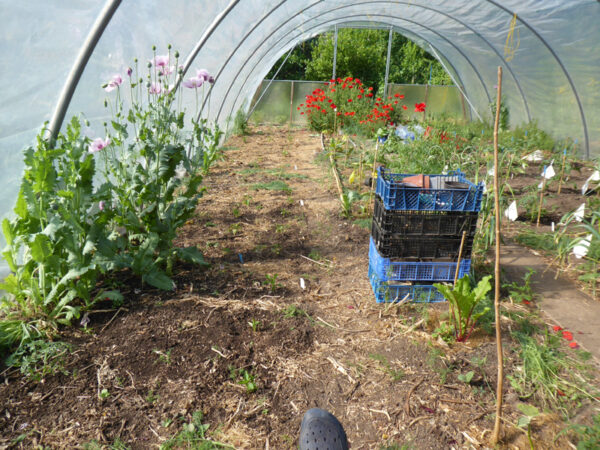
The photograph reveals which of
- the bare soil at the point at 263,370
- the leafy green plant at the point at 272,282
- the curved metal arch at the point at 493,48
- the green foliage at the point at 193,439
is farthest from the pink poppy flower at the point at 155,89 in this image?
the curved metal arch at the point at 493,48

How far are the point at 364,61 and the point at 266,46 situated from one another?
10713 mm

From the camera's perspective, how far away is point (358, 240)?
13.1 ft

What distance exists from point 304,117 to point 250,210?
30.7 feet

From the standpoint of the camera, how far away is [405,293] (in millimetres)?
2973

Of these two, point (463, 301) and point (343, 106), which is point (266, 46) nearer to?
point (343, 106)

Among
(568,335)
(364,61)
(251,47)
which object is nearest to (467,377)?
(568,335)

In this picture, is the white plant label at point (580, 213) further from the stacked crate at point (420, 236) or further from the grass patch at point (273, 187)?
the grass patch at point (273, 187)

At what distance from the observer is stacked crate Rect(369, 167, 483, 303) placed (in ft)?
9.08

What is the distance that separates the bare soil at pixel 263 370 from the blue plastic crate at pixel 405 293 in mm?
71

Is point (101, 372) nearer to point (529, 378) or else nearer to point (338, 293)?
point (338, 293)

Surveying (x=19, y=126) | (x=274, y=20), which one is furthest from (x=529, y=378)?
(x=274, y=20)

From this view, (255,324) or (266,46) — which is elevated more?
(266,46)

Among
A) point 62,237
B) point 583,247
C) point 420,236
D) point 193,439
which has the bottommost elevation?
point 193,439

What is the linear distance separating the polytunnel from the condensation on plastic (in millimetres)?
11
